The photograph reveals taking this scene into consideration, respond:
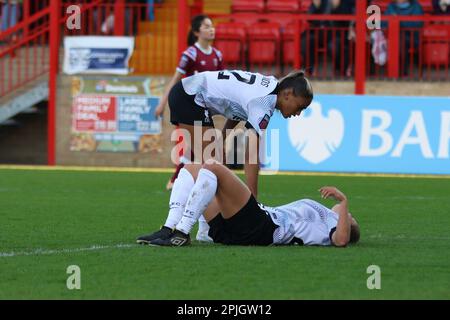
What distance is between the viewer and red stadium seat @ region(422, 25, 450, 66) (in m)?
21.4

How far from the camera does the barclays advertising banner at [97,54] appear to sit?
2136cm

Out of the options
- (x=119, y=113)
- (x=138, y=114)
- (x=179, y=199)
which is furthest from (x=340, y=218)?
(x=119, y=113)

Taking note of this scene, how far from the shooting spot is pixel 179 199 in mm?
9469

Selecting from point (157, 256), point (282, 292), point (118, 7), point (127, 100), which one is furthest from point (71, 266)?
point (118, 7)

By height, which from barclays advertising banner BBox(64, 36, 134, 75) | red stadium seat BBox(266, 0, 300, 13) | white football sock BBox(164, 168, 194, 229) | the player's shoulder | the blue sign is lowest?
white football sock BBox(164, 168, 194, 229)

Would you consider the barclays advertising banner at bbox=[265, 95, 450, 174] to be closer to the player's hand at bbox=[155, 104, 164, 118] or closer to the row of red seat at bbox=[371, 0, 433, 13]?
the row of red seat at bbox=[371, 0, 433, 13]

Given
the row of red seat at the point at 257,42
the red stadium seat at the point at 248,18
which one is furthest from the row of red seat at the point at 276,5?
the row of red seat at the point at 257,42

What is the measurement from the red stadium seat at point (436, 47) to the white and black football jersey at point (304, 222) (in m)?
12.5

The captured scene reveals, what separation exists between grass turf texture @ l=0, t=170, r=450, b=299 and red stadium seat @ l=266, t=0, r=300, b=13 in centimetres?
934

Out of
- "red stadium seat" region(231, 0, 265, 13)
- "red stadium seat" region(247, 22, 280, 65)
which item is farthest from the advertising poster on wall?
"red stadium seat" region(231, 0, 265, 13)

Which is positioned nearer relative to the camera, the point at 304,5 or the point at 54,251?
the point at 54,251

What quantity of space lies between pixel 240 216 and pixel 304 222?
0.56 m

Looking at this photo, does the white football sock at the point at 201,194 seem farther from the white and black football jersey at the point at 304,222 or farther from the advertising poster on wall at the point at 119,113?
the advertising poster on wall at the point at 119,113

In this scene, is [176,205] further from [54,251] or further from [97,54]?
[97,54]
